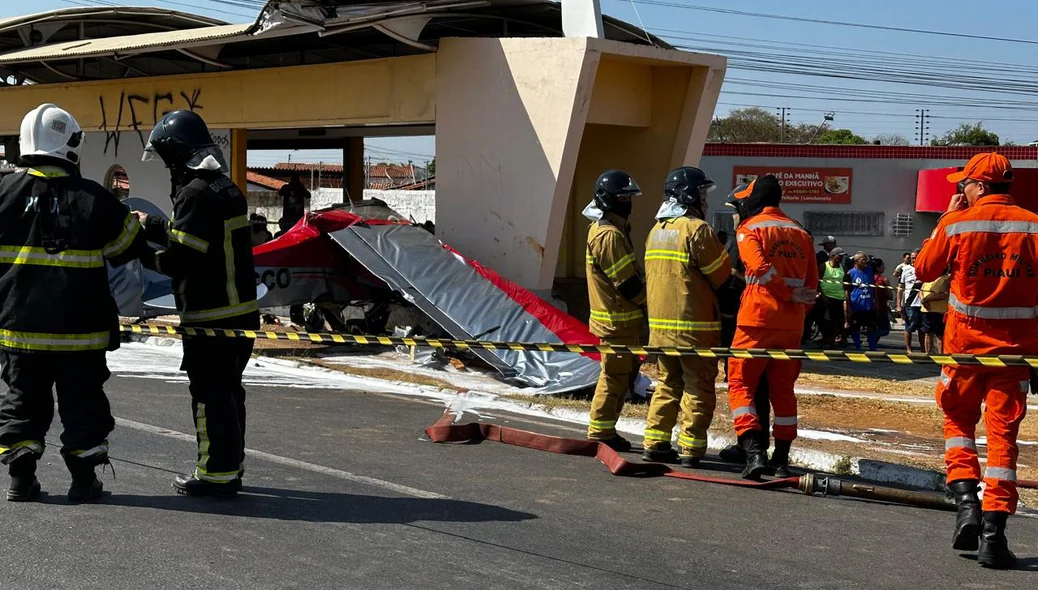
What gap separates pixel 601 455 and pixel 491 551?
246cm

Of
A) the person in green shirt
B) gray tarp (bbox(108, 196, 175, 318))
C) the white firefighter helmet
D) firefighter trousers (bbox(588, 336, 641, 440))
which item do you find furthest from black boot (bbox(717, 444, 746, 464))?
the person in green shirt

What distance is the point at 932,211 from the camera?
108ft

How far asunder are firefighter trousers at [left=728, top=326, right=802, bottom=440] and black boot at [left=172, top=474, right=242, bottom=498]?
3.16 meters

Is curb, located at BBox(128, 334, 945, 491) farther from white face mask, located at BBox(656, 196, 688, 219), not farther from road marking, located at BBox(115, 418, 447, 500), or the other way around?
road marking, located at BBox(115, 418, 447, 500)

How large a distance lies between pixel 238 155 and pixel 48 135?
1317 cm

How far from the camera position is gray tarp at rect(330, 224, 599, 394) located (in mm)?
11328

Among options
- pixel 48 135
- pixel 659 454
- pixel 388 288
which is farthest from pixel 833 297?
pixel 48 135

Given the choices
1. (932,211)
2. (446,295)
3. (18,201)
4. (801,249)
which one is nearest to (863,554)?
(801,249)

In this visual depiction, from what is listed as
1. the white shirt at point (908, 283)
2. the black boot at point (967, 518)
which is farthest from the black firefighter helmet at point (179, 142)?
the white shirt at point (908, 283)

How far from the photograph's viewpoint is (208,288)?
6051mm

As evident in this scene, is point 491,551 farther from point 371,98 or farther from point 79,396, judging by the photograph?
point 371,98

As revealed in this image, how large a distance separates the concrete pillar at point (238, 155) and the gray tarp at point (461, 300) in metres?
5.60

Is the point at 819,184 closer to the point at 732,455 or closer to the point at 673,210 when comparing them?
the point at 732,455

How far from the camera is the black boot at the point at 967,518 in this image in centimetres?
558
